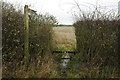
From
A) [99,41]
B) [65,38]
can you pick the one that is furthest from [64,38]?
[99,41]

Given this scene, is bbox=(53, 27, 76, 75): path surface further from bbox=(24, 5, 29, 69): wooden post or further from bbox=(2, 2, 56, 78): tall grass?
bbox=(24, 5, 29, 69): wooden post

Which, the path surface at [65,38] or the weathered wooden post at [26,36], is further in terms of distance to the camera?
the path surface at [65,38]

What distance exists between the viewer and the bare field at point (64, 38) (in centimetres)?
1020

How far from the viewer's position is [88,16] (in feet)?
29.6

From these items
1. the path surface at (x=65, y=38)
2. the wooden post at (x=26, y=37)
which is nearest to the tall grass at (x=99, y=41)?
the path surface at (x=65, y=38)

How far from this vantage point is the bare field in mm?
10203

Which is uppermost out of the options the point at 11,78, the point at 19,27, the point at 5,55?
the point at 19,27

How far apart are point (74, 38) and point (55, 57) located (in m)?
1.17

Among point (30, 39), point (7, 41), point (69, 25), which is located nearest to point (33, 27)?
point (30, 39)

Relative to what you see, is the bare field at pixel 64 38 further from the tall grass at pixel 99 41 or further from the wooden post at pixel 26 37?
the wooden post at pixel 26 37

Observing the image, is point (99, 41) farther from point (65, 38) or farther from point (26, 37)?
point (26, 37)

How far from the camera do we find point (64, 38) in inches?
406

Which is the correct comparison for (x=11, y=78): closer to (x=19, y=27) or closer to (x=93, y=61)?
(x=19, y=27)

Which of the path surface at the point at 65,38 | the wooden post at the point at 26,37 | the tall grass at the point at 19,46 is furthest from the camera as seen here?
the path surface at the point at 65,38
